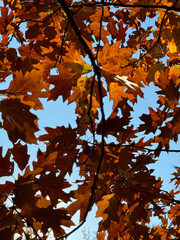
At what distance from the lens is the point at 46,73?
2.59 meters

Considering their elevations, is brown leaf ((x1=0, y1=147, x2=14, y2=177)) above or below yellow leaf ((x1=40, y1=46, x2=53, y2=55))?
below

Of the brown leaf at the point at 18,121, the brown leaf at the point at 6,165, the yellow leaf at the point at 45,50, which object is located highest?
A: the yellow leaf at the point at 45,50

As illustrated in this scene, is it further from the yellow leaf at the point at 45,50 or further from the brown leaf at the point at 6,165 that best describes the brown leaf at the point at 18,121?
the yellow leaf at the point at 45,50

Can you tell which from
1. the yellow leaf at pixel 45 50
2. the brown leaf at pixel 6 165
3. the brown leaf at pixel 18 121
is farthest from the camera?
the yellow leaf at pixel 45 50

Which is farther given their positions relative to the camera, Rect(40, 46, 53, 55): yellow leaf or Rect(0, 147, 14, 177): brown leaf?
Rect(40, 46, 53, 55): yellow leaf

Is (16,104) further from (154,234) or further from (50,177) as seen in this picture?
(154,234)

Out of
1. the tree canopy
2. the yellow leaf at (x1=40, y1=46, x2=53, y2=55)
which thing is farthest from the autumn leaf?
the yellow leaf at (x1=40, y1=46, x2=53, y2=55)

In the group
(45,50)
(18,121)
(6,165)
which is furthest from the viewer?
(45,50)

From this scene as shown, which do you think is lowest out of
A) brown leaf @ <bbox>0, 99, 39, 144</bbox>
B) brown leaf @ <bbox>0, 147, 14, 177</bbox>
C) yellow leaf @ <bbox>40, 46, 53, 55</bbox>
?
brown leaf @ <bbox>0, 147, 14, 177</bbox>

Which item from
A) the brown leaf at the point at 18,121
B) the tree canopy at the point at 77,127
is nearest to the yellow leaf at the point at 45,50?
the tree canopy at the point at 77,127

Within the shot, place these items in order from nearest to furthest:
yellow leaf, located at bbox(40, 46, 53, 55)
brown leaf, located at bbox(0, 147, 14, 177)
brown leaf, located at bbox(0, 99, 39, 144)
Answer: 1. brown leaf, located at bbox(0, 99, 39, 144)
2. brown leaf, located at bbox(0, 147, 14, 177)
3. yellow leaf, located at bbox(40, 46, 53, 55)

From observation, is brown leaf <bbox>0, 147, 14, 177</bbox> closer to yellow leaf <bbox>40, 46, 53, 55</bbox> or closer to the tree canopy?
the tree canopy

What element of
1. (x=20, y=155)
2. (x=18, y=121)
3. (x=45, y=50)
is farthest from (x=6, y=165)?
(x=45, y=50)

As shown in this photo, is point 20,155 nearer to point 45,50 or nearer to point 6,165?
point 6,165
